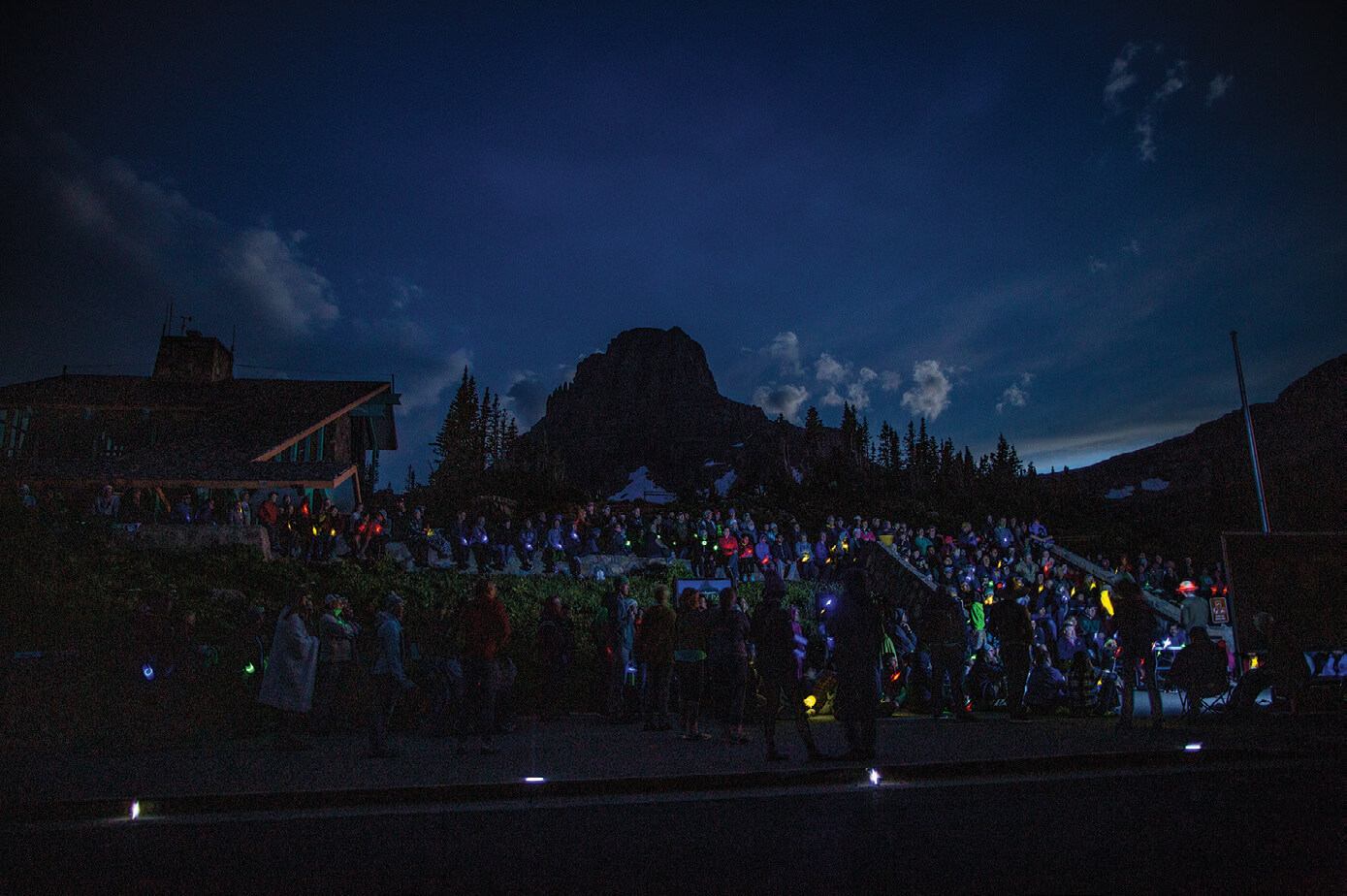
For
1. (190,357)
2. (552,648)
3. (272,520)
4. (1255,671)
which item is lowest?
(1255,671)

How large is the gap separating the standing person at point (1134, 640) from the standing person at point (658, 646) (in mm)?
5728

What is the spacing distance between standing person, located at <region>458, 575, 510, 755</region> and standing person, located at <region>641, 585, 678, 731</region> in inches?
75.8

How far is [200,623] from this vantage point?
12.2m

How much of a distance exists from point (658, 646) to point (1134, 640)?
6102 millimetres

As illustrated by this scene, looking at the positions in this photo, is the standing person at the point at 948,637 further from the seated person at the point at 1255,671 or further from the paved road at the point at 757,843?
the paved road at the point at 757,843

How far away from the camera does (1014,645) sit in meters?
10.6

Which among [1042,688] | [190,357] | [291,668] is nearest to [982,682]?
[1042,688]

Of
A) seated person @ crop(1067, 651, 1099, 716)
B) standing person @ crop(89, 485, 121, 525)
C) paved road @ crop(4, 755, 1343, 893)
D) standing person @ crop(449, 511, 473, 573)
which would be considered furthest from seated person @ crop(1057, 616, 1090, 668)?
standing person @ crop(89, 485, 121, 525)

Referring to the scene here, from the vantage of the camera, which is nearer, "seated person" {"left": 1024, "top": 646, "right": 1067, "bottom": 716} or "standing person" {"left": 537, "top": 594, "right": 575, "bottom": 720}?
"standing person" {"left": 537, "top": 594, "right": 575, "bottom": 720}

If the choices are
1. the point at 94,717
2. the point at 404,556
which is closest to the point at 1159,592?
the point at 404,556

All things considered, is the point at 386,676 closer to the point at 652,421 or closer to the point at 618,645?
the point at 618,645

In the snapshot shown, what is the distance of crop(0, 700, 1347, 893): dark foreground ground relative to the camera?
398 centimetres

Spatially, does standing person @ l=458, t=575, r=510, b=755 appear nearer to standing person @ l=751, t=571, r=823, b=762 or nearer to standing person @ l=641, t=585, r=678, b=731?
standing person @ l=641, t=585, r=678, b=731

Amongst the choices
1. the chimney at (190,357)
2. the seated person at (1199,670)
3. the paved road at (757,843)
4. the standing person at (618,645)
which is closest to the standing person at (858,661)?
the paved road at (757,843)
